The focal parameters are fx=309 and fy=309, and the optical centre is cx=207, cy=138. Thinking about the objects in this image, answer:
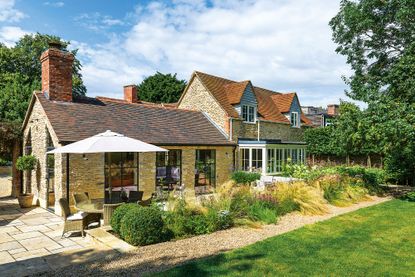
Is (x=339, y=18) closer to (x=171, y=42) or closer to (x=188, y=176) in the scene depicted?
(x=171, y=42)

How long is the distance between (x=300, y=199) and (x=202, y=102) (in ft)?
40.2

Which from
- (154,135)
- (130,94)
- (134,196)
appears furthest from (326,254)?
(130,94)

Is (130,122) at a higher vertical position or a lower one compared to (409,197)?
higher

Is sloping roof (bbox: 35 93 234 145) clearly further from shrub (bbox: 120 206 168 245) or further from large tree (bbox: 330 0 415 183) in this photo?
large tree (bbox: 330 0 415 183)

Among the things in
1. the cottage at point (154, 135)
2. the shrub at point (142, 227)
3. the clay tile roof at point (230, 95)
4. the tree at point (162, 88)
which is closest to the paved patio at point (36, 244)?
Answer: the shrub at point (142, 227)

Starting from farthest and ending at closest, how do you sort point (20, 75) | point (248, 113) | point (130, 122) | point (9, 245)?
point (20, 75) < point (248, 113) < point (130, 122) < point (9, 245)

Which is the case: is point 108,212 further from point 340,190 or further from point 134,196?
point 340,190

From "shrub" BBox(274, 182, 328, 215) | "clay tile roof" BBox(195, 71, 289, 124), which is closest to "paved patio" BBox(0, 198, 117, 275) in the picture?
"shrub" BBox(274, 182, 328, 215)

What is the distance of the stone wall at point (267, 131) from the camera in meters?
21.4

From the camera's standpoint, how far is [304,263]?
674 centimetres

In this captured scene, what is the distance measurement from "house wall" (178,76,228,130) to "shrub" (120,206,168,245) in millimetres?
13466

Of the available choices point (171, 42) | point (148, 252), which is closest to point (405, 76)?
point (171, 42)

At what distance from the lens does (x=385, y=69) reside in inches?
764

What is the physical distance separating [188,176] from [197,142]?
201 cm
